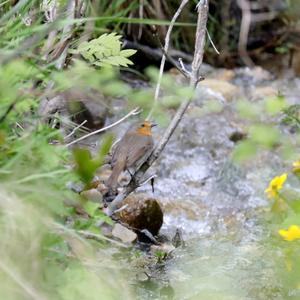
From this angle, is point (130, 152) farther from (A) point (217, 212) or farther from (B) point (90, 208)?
(B) point (90, 208)

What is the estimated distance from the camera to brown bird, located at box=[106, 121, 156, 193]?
4004 millimetres

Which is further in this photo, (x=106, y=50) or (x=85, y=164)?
(x=106, y=50)

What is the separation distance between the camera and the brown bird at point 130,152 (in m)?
4.00

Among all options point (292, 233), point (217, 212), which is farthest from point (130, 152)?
point (292, 233)

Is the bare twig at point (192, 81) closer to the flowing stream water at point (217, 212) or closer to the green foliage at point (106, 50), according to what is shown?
the flowing stream water at point (217, 212)

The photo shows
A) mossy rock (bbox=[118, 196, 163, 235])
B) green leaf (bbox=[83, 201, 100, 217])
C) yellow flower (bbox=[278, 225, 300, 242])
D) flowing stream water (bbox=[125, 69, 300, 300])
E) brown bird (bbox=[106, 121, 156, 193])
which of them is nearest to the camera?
green leaf (bbox=[83, 201, 100, 217])

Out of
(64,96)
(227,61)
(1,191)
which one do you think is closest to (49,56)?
(64,96)

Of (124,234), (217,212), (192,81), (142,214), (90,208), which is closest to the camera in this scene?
(90,208)

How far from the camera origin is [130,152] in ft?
13.4

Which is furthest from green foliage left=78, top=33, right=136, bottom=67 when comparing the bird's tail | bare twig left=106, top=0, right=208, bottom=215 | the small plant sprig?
the bird's tail

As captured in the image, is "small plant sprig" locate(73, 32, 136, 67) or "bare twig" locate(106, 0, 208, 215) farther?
"bare twig" locate(106, 0, 208, 215)

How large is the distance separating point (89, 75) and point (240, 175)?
3502mm

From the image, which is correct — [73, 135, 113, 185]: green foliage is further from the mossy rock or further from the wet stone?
the mossy rock

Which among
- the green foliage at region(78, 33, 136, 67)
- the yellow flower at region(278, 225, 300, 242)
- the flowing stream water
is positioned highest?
the green foliage at region(78, 33, 136, 67)
